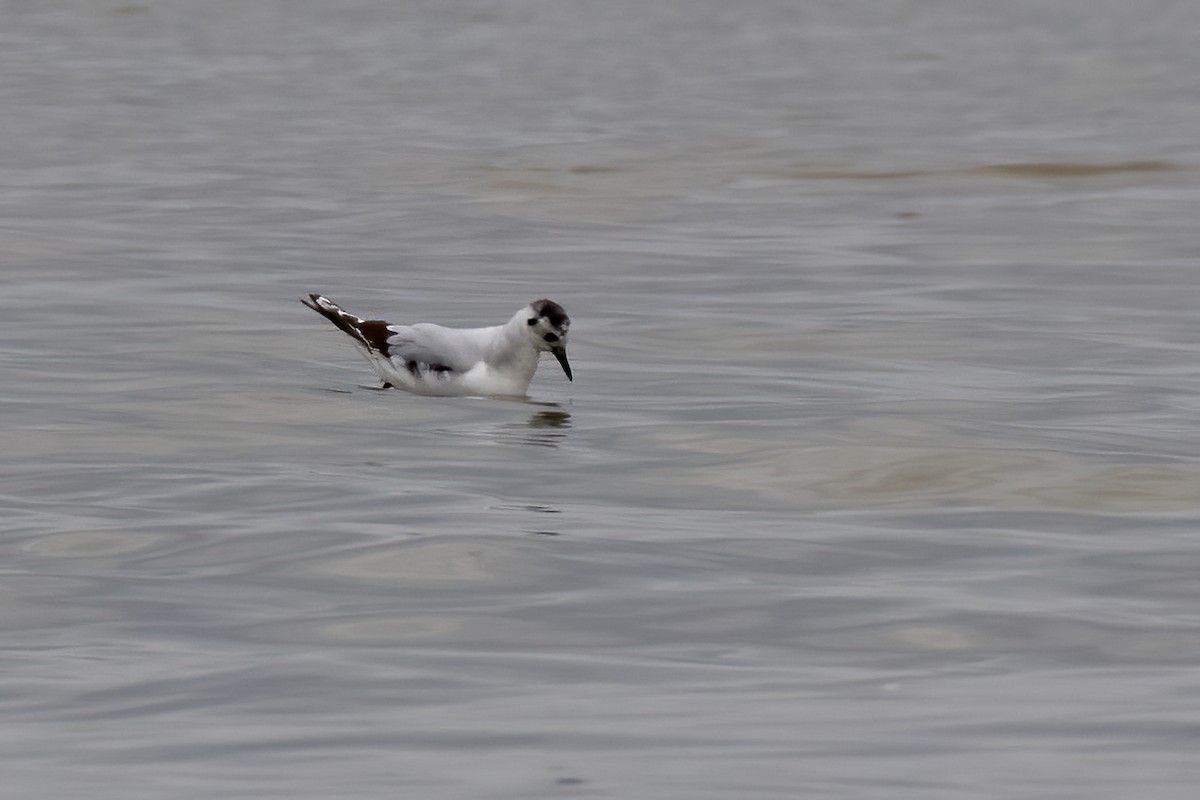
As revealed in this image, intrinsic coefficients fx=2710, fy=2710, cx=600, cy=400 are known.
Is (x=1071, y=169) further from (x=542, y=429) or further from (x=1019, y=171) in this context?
(x=542, y=429)

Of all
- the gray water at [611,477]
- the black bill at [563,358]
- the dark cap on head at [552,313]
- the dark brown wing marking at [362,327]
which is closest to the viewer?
the gray water at [611,477]

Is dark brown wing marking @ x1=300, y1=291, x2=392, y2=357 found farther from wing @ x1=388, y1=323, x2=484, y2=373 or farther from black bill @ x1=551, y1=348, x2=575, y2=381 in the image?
black bill @ x1=551, y1=348, x2=575, y2=381

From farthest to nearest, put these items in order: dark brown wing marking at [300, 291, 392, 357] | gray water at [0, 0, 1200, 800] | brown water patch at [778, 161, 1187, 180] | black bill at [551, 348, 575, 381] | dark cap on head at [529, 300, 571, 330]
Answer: brown water patch at [778, 161, 1187, 180] → dark brown wing marking at [300, 291, 392, 357] → black bill at [551, 348, 575, 381] → dark cap on head at [529, 300, 571, 330] → gray water at [0, 0, 1200, 800]

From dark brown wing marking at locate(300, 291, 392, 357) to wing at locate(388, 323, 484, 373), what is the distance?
11 centimetres

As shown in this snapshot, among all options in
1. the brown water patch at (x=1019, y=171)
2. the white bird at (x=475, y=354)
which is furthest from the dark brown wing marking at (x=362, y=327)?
the brown water patch at (x=1019, y=171)

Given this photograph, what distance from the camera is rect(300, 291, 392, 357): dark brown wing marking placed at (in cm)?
1362

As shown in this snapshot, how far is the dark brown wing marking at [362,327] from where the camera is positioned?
13625mm

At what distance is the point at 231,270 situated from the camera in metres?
18.5

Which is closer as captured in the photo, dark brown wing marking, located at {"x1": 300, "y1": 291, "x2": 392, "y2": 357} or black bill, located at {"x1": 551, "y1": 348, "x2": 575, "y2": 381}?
black bill, located at {"x1": 551, "y1": 348, "x2": 575, "y2": 381}

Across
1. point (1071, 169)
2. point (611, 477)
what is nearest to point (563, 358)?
point (611, 477)

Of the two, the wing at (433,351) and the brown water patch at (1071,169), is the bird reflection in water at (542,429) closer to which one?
the wing at (433,351)

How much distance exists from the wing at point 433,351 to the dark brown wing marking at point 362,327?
105 mm

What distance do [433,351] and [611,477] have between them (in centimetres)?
252

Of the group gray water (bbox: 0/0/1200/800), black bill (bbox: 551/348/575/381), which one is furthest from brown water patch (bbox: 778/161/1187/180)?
black bill (bbox: 551/348/575/381)
